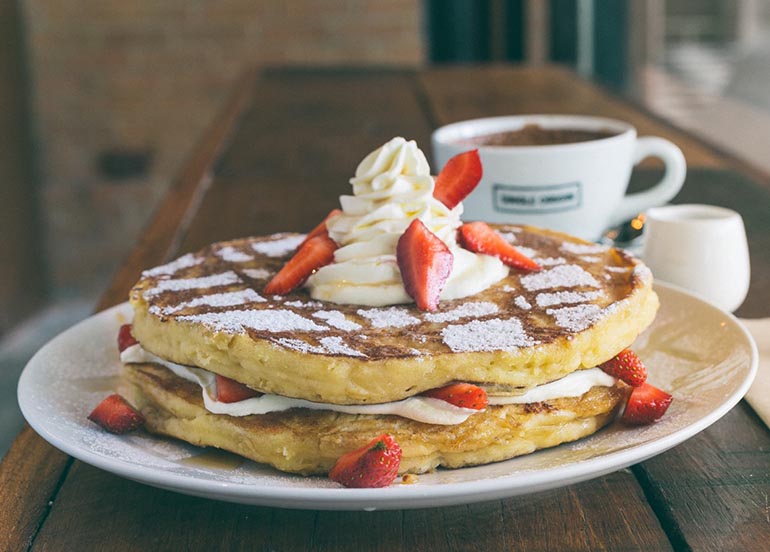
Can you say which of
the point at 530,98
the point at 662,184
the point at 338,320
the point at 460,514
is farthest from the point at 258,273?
the point at 530,98

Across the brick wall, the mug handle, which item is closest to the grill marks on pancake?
the mug handle

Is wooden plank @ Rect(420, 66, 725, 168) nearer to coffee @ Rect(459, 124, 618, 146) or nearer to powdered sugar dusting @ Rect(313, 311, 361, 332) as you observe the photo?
coffee @ Rect(459, 124, 618, 146)

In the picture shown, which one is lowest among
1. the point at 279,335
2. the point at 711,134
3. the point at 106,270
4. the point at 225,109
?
the point at 106,270

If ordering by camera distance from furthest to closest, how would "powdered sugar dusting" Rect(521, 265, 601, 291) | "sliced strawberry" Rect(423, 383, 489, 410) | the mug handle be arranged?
the mug handle, "powdered sugar dusting" Rect(521, 265, 601, 291), "sliced strawberry" Rect(423, 383, 489, 410)

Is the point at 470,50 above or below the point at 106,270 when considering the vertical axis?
above

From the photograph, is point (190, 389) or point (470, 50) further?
point (470, 50)

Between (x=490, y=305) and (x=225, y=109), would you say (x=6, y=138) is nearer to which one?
(x=225, y=109)

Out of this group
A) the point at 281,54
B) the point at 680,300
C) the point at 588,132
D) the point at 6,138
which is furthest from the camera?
the point at 281,54

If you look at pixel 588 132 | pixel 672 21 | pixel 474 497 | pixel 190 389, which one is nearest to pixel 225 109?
pixel 588 132
